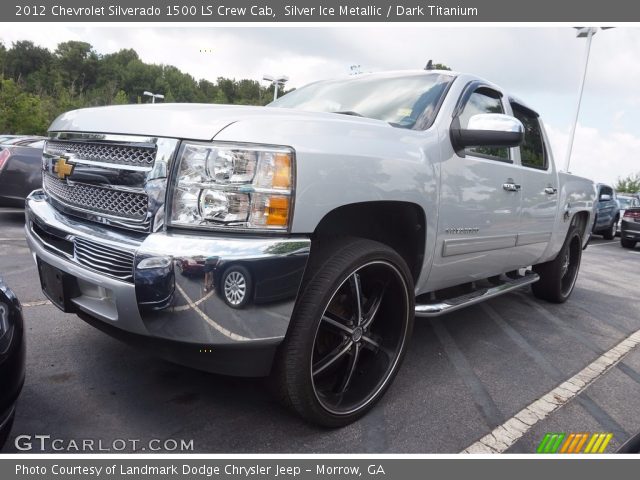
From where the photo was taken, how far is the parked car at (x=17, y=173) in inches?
267

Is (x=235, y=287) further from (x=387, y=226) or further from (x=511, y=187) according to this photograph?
(x=511, y=187)

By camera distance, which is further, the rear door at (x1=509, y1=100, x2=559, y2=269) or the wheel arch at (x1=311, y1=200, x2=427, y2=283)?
the rear door at (x1=509, y1=100, x2=559, y2=269)

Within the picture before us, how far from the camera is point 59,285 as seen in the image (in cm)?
205

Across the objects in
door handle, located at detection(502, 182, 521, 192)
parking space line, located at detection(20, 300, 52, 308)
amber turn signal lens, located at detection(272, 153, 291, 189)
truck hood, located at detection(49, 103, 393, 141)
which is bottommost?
parking space line, located at detection(20, 300, 52, 308)

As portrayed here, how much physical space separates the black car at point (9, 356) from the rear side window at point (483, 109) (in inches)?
94.8

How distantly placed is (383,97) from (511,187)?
3.59ft

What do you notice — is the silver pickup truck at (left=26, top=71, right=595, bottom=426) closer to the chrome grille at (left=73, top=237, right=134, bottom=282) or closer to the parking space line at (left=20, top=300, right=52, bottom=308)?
the chrome grille at (left=73, top=237, right=134, bottom=282)

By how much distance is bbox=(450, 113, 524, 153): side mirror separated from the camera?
2539mm

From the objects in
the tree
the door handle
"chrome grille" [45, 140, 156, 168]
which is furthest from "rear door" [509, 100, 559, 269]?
the tree

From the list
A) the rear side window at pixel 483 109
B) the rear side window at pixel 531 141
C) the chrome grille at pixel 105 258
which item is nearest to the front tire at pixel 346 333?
the chrome grille at pixel 105 258

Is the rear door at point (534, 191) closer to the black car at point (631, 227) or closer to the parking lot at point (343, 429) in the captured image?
the parking lot at point (343, 429)

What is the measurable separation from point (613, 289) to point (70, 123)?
21.8ft

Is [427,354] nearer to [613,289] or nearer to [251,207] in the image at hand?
[251,207]

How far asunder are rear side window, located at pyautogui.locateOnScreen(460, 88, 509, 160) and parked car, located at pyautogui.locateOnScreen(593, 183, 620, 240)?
489 inches
